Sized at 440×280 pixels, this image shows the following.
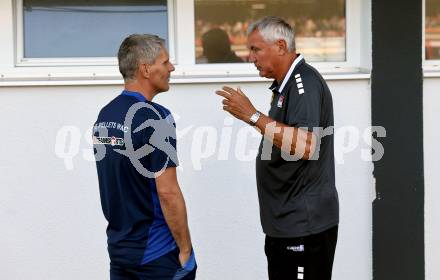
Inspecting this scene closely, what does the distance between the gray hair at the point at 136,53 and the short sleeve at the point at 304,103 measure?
0.67 metres

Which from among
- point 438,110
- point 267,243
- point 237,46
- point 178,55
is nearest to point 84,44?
point 178,55

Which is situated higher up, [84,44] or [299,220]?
[84,44]

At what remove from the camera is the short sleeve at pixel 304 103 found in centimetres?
368

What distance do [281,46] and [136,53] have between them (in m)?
0.76

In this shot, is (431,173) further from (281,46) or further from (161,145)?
(161,145)

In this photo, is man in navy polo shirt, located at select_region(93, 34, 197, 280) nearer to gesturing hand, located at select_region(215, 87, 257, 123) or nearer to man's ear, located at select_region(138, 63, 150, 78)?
man's ear, located at select_region(138, 63, 150, 78)

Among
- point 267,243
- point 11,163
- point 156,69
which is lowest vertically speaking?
point 267,243

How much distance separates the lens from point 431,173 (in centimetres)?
528

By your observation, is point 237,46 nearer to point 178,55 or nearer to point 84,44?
point 178,55

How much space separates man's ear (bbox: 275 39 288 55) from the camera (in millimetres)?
3861

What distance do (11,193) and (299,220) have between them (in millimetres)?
2129

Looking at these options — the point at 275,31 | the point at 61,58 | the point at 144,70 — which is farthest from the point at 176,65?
the point at 144,70

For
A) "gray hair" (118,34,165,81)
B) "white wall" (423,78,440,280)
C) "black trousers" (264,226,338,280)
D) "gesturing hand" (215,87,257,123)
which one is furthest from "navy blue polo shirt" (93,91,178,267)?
"white wall" (423,78,440,280)

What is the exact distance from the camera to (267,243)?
13.3 ft
